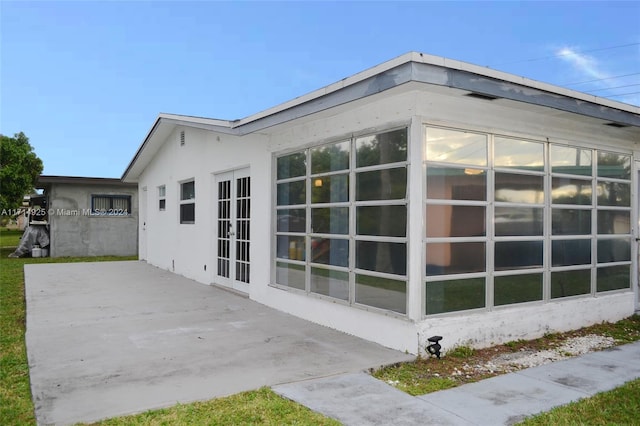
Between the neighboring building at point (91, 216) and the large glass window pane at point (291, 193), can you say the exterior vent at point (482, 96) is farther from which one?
the neighboring building at point (91, 216)

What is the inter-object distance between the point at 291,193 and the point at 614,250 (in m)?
5.14

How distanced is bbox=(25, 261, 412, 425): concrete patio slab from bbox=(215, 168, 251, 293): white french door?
1.98 feet

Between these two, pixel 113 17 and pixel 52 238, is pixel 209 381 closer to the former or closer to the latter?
pixel 113 17

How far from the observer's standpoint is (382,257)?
17.6 ft

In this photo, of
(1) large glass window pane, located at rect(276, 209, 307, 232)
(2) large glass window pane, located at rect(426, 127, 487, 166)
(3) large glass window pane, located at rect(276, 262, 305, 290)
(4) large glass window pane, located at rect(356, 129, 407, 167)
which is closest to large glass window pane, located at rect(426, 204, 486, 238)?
(2) large glass window pane, located at rect(426, 127, 487, 166)

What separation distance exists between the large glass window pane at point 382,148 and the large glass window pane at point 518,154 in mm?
1272

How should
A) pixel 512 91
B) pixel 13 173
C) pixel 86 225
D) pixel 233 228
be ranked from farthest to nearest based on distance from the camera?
pixel 13 173, pixel 86 225, pixel 233 228, pixel 512 91

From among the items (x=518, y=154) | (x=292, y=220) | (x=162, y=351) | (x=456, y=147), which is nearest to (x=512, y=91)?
(x=456, y=147)

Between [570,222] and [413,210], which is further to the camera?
[570,222]

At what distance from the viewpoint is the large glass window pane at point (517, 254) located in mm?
5570

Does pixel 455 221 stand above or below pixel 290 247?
above

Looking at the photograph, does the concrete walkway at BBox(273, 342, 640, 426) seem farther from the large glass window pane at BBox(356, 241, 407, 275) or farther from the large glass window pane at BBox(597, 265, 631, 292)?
the large glass window pane at BBox(597, 265, 631, 292)

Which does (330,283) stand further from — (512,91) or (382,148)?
(512,91)

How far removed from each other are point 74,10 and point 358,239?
Result: 8.75 m
